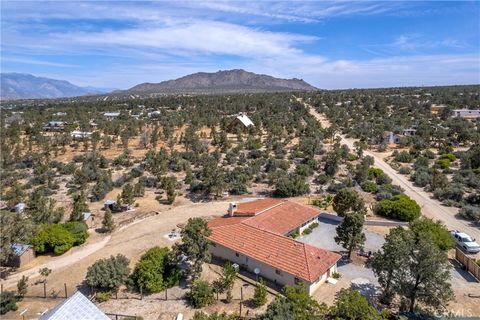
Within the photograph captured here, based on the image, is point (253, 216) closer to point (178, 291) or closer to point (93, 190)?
point (178, 291)

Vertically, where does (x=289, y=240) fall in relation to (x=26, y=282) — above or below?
above

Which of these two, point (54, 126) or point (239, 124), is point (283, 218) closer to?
point (239, 124)

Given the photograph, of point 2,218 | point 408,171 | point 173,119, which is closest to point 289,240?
point 2,218

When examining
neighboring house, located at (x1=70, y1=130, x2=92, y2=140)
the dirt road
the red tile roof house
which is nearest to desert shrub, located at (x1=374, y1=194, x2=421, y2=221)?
the dirt road

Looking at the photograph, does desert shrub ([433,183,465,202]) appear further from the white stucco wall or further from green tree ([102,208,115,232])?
green tree ([102,208,115,232])

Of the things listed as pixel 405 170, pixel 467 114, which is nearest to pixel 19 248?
pixel 405 170

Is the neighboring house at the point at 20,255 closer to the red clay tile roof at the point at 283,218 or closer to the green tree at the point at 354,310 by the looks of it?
the red clay tile roof at the point at 283,218
